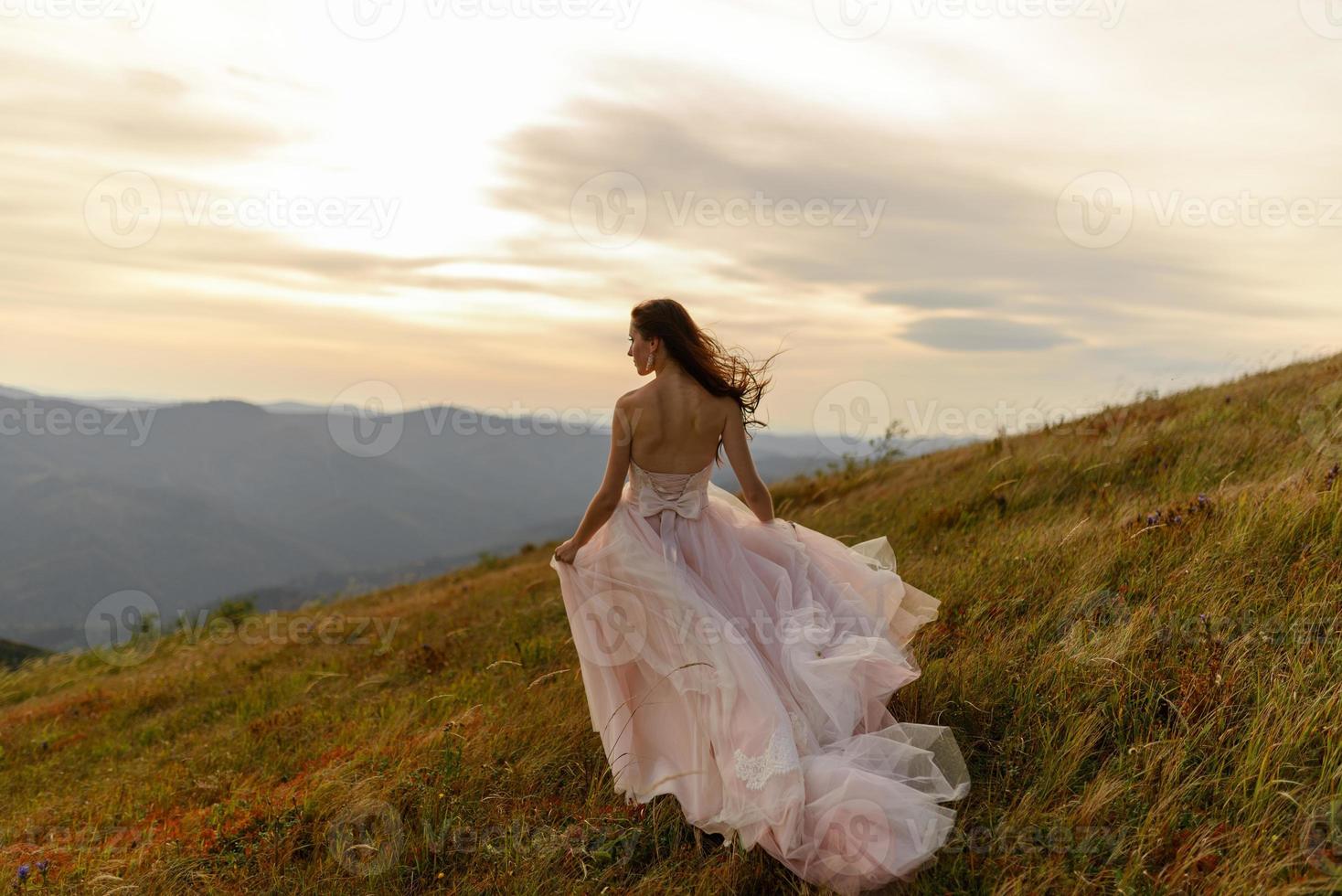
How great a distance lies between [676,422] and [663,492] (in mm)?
513

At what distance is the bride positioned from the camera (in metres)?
3.81

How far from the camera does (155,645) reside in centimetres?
1844

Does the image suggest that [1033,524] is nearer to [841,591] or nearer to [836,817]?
[841,591]

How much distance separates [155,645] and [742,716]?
19.0m

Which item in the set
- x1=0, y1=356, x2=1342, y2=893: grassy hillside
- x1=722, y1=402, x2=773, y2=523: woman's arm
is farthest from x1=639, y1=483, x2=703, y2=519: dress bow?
x1=0, y1=356, x2=1342, y2=893: grassy hillside

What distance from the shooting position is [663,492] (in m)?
5.56

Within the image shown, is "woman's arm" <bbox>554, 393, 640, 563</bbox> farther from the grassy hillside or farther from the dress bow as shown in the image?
the grassy hillside

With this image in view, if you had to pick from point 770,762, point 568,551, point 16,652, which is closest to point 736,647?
point 770,762

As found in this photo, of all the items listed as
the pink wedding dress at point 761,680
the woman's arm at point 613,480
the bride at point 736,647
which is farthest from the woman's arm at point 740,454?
the woman's arm at point 613,480

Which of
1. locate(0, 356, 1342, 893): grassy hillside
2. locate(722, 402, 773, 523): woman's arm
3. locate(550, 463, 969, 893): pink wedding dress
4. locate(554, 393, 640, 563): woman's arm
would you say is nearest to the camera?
locate(0, 356, 1342, 893): grassy hillside

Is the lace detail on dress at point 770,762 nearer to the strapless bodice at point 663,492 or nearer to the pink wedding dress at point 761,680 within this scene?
the pink wedding dress at point 761,680

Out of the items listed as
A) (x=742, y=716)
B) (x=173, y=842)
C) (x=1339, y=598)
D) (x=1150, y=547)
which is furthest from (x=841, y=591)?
(x=173, y=842)

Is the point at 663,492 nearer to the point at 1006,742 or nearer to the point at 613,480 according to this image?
the point at 613,480

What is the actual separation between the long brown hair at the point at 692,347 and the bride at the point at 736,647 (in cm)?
1
